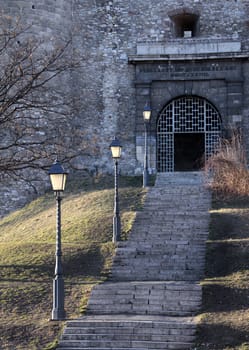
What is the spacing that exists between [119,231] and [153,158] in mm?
8383

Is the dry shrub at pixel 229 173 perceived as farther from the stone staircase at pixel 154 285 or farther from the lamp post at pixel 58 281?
the lamp post at pixel 58 281

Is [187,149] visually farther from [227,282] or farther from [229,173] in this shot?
[227,282]

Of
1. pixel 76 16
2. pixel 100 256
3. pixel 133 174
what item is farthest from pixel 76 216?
pixel 76 16

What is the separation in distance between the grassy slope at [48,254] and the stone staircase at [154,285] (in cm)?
36

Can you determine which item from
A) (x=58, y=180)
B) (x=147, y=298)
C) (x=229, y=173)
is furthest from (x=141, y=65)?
(x=147, y=298)

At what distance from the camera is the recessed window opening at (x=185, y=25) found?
80.4 ft

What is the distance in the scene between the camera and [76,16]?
2402cm

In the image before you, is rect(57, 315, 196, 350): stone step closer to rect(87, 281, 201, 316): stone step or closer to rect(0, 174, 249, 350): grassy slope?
rect(0, 174, 249, 350): grassy slope

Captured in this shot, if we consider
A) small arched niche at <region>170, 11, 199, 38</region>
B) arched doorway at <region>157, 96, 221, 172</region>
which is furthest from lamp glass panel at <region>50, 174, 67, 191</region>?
small arched niche at <region>170, 11, 199, 38</region>

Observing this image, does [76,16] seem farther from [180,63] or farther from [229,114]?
[229,114]

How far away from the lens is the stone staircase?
1030 cm

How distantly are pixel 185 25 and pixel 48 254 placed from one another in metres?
13.7

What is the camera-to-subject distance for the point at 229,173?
19.2 meters

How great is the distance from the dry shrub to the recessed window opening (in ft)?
20.8
